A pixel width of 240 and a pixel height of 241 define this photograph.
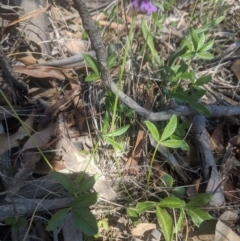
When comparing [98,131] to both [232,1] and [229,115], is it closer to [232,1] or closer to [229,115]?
[229,115]

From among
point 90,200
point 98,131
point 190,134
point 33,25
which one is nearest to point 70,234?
point 90,200

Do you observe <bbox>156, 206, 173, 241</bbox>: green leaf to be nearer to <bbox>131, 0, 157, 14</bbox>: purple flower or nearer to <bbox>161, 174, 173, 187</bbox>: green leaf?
<bbox>161, 174, 173, 187</bbox>: green leaf

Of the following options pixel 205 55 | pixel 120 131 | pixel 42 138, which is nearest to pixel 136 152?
pixel 120 131

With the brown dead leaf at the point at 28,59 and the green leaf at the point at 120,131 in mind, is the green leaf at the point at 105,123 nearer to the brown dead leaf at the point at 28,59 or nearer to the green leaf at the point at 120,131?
the green leaf at the point at 120,131

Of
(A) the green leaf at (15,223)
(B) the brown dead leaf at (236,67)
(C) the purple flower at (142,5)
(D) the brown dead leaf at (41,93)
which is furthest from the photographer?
(B) the brown dead leaf at (236,67)

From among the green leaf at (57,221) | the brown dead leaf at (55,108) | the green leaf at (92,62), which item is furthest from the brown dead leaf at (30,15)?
the green leaf at (57,221)

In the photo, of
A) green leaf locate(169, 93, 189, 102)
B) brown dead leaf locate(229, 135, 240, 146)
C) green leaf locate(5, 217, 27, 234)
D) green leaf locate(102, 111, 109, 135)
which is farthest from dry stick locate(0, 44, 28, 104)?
brown dead leaf locate(229, 135, 240, 146)

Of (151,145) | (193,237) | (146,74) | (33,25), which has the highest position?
(33,25)

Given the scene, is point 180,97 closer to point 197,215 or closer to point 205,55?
point 205,55
